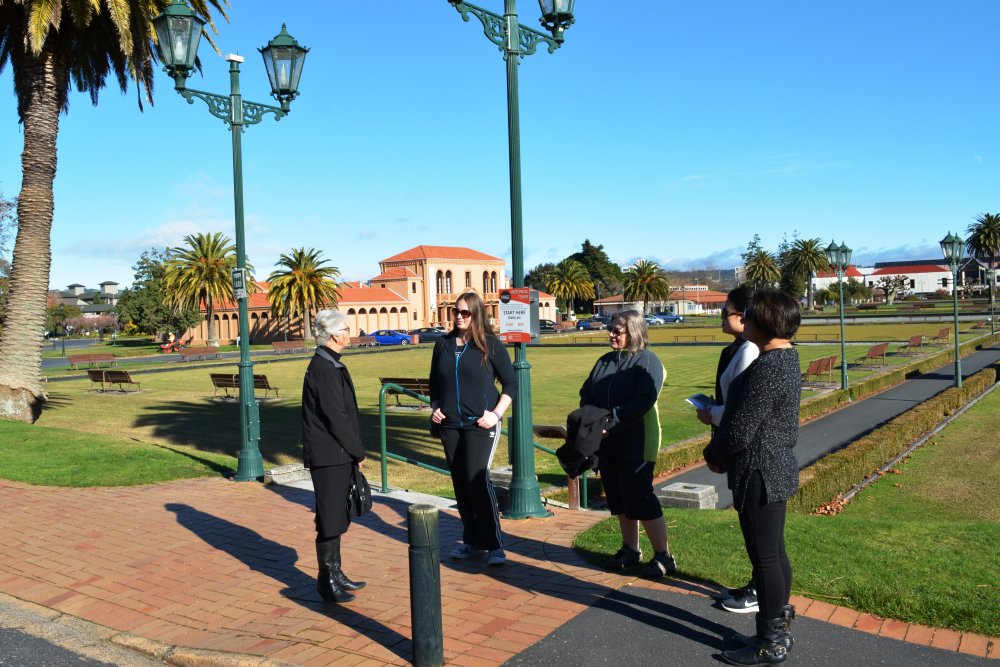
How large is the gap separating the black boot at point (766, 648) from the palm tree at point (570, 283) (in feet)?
334

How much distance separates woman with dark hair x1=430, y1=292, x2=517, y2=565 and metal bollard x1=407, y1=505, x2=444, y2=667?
150 centimetres

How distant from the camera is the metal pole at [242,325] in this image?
9.26 metres

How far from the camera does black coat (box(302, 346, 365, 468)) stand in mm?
4840

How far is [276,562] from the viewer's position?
5.89 meters

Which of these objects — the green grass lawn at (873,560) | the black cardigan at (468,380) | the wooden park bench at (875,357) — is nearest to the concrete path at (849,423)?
the wooden park bench at (875,357)

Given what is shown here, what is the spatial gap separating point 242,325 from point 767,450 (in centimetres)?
761

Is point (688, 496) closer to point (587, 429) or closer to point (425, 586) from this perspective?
point (587, 429)

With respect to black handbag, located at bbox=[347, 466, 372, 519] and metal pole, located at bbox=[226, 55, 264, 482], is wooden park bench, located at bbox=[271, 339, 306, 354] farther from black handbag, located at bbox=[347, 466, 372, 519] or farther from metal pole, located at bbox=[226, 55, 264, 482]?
black handbag, located at bbox=[347, 466, 372, 519]

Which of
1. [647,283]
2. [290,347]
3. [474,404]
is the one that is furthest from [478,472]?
[647,283]

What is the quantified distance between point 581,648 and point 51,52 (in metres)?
16.1

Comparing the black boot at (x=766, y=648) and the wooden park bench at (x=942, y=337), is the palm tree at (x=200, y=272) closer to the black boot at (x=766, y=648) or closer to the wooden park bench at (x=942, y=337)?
the wooden park bench at (x=942, y=337)

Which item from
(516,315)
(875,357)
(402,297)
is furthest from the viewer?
(402,297)

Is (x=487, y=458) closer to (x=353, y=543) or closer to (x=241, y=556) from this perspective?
(x=353, y=543)

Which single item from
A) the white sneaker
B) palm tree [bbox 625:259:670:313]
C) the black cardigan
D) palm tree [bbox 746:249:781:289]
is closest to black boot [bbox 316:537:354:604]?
the white sneaker
